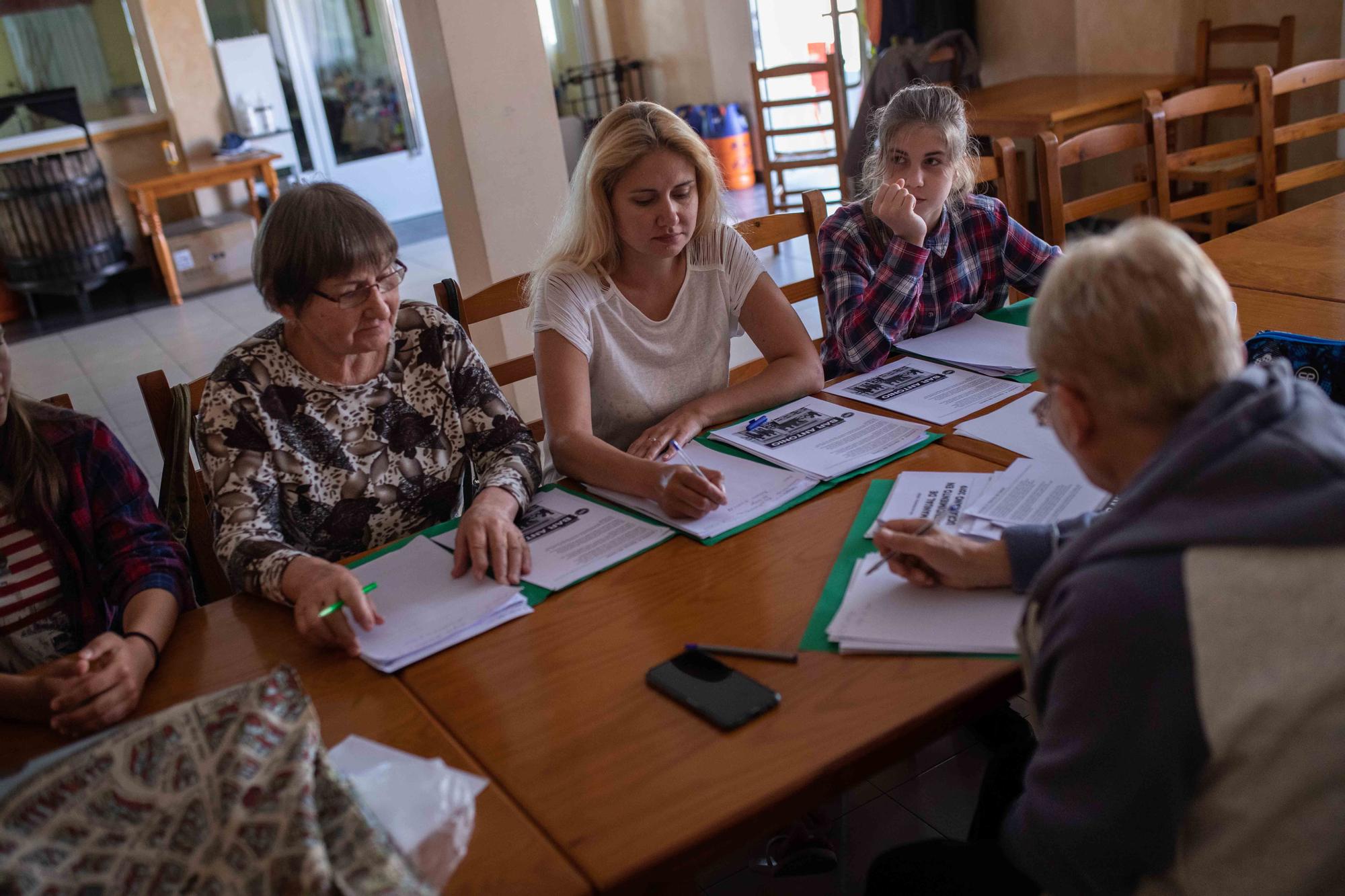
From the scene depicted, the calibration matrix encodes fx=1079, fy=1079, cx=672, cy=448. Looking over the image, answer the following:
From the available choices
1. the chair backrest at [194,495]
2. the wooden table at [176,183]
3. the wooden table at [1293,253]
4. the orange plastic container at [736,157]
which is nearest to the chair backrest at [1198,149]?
the wooden table at [1293,253]

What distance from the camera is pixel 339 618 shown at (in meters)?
1.27

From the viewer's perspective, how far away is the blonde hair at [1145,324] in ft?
2.74

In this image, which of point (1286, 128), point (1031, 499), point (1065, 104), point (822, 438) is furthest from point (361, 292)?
point (1065, 104)

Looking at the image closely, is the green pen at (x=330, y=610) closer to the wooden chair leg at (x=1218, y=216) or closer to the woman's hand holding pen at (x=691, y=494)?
the woman's hand holding pen at (x=691, y=494)

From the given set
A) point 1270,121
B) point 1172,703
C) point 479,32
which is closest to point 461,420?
point 1172,703

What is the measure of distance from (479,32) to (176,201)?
16.5 ft

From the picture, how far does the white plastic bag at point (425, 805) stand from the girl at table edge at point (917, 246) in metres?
1.25

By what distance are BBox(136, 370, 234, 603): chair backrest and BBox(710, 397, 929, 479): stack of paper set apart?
832mm

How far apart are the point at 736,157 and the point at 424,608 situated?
22.1ft

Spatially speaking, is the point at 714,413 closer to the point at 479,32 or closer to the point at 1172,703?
the point at 1172,703

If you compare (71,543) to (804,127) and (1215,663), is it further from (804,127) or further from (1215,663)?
(804,127)

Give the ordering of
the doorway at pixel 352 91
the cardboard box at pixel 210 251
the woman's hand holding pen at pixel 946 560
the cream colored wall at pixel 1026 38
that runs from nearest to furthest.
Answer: the woman's hand holding pen at pixel 946 560, the cream colored wall at pixel 1026 38, the cardboard box at pixel 210 251, the doorway at pixel 352 91

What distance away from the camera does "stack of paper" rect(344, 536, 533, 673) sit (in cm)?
127

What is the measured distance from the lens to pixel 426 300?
19.8 feet
